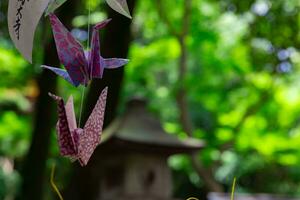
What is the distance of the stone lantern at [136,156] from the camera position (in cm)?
458

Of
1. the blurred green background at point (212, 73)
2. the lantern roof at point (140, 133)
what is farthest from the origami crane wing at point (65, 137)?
the blurred green background at point (212, 73)

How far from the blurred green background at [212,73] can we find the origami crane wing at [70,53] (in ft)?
16.4

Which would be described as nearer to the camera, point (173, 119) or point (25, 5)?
point (25, 5)

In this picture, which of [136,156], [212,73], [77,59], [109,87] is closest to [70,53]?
[77,59]

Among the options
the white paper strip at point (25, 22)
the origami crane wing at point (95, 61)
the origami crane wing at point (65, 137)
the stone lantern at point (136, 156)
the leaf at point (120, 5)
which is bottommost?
the stone lantern at point (136, 156)

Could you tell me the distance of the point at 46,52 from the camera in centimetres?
452

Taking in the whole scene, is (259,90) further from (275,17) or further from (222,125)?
(275,17)

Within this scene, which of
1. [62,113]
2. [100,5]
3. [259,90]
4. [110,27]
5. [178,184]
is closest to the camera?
[62,113]

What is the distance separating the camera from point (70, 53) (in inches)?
30.4

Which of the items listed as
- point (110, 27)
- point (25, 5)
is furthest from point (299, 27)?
point (25, 5)

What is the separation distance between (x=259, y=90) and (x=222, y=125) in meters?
0.69

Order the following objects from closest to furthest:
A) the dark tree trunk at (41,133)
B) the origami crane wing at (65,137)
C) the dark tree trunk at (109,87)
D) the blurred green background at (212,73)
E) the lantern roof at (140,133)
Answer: the origami crane wing at (65,137)
the dark tree trunk at (109,87)
the dark tree trunk at (41,133)
the lantern roof at (140,133)
the blurred green background at (212,73)

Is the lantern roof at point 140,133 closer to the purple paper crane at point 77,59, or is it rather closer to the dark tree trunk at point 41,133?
the dark tree trunk at point 41,133

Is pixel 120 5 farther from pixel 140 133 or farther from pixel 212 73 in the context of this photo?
pixel 212 73
